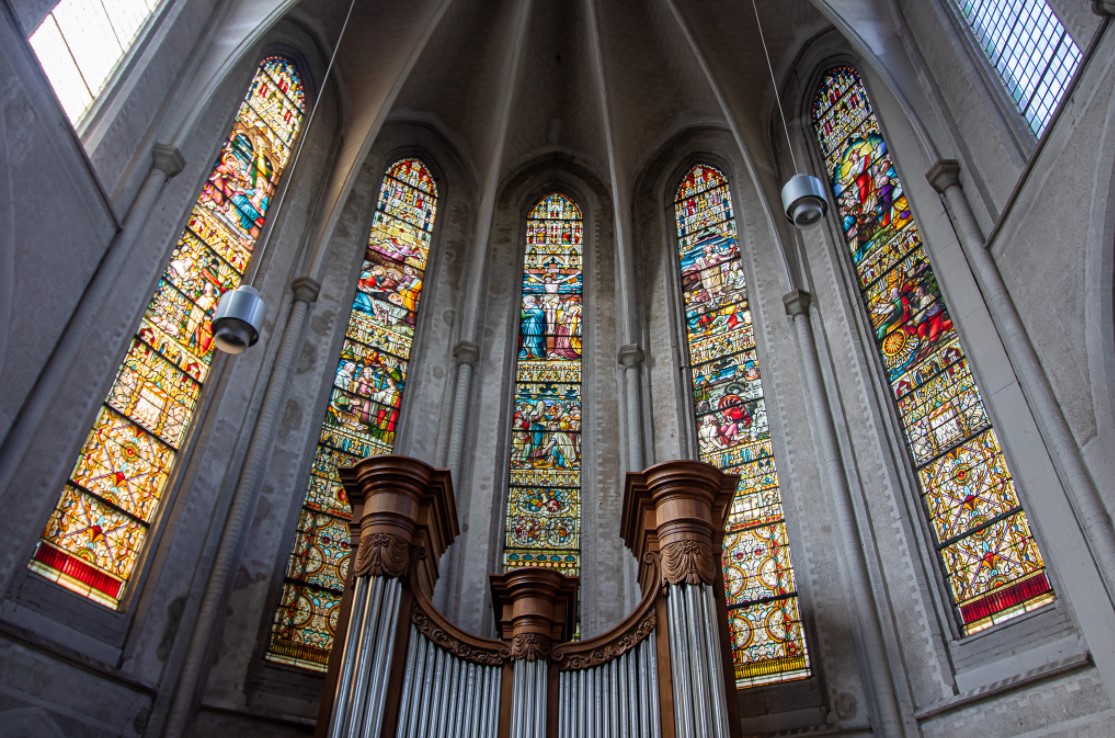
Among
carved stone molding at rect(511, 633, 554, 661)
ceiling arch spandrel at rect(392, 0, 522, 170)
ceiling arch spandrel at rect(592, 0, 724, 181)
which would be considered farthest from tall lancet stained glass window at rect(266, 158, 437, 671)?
ceiling arch spandrel at rect(592, 0, 724, 181)

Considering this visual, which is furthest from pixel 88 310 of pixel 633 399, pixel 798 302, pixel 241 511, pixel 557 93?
pixel 557 93

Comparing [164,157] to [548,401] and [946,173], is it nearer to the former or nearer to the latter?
[548,401]

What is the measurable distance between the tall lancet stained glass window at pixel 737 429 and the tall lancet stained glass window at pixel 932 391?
5.36 feet

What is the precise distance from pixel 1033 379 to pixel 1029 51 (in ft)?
11.6

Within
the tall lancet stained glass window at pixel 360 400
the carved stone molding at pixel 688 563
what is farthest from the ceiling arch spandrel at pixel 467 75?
the carved stone molding at pixel 688 563

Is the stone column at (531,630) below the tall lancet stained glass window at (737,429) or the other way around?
Result: below

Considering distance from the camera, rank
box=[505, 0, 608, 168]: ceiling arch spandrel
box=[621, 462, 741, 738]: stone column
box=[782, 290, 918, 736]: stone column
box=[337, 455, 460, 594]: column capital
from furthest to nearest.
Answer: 1. box=[505, 0, 608, 168]: ceiling arch spandrel
2. box=[782, 290, 918, 736]: stone column
3. box=[337, 455, 460, 594]: column capital
4. box=[621, 462, 741, 738]: stone column

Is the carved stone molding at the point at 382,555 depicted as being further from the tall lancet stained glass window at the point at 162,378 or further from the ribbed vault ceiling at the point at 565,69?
the ribbed vault ceiling at the point at 565,69

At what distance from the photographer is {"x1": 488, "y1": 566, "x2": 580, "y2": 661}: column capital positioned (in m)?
8.12

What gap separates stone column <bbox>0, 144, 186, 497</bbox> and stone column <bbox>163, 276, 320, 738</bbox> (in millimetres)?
2176

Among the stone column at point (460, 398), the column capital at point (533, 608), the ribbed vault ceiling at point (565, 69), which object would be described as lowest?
the column capital at point (533, 608)

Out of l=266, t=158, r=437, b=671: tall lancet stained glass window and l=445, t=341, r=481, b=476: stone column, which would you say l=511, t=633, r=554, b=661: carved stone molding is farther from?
l=445, t=341, r=481, b=476: stone column

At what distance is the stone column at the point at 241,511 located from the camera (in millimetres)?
8523

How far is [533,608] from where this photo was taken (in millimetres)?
8367
